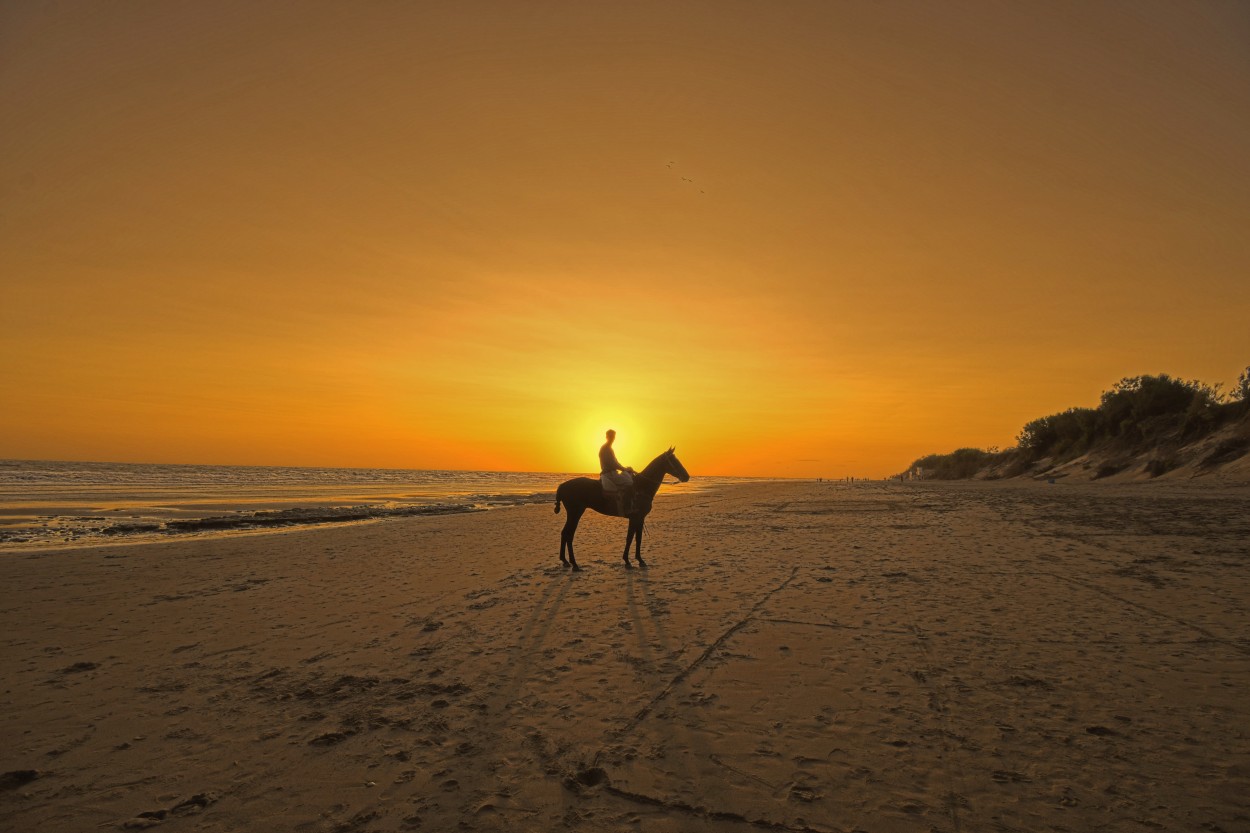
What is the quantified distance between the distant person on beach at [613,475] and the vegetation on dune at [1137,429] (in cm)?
3701

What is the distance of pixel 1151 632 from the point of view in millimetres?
6477

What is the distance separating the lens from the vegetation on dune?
34.8 metres

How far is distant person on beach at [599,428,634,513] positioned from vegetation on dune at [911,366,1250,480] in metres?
37.0

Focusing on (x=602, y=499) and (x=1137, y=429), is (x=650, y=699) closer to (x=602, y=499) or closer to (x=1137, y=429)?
(x=602, y=499)

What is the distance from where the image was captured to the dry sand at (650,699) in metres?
3.63

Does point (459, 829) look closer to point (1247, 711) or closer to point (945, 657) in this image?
point (945, 657)

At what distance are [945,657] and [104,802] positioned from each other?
733 cm

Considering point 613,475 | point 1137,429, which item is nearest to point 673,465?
point 613,475

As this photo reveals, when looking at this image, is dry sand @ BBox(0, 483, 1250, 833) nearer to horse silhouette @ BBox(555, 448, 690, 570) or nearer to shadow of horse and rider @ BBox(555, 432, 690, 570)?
horse silhouette @ BBox(555, 448, 690, 570)

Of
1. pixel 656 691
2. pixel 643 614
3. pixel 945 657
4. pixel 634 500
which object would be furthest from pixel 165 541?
pixel 945 657

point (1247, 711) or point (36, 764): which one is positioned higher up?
point (1247, 711)

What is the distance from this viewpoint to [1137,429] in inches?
1688

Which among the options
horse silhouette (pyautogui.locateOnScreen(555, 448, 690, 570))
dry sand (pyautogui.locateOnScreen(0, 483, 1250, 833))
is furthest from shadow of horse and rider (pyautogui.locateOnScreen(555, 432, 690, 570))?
dry sand (pyautogui.locateOnScreen(0, 483, 1250, 833))

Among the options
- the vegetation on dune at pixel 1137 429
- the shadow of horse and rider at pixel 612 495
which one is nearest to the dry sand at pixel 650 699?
the shadow of horse and rider at pixel 612 495
